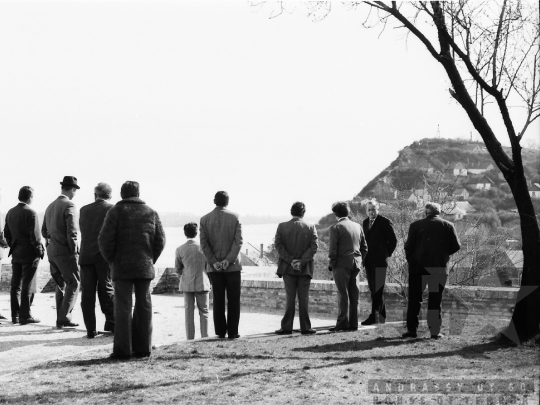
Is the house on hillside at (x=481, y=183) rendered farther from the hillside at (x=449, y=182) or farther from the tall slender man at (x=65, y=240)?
the tall slender man at (x=65, y=240)

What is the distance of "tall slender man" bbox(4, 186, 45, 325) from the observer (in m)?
11.1

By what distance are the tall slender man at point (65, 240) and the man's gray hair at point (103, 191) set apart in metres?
0.89

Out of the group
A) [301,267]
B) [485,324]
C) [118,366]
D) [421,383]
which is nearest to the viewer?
[421,383]

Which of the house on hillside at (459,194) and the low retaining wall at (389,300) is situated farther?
the house on hillside at (459,194)

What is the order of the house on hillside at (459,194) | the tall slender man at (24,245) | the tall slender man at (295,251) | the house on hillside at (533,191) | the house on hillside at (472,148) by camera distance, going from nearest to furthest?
1. the house on hillside at (533,191)
2. the tall slender man at (295,251)
3. the tall slender man at (24,245)
4. the house on hillside at (459,194)
5. the house on hillside at (472,148)

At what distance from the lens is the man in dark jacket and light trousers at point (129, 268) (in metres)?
7.63

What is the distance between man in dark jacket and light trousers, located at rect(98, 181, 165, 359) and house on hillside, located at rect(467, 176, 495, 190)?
382 ft

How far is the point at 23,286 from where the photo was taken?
1106cm

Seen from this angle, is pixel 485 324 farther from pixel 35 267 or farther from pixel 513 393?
pixel 35 267

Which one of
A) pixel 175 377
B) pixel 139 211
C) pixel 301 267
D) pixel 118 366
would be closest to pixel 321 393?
pixel 175 377

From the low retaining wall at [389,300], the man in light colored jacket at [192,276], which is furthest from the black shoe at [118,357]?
the low retaining wall at [389,300]

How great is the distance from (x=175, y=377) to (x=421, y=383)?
7.29 ft

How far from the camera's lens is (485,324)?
10.8 m

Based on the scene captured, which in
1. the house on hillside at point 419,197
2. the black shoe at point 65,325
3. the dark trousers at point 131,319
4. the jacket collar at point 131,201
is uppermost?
the house on hillside at point 419,197
